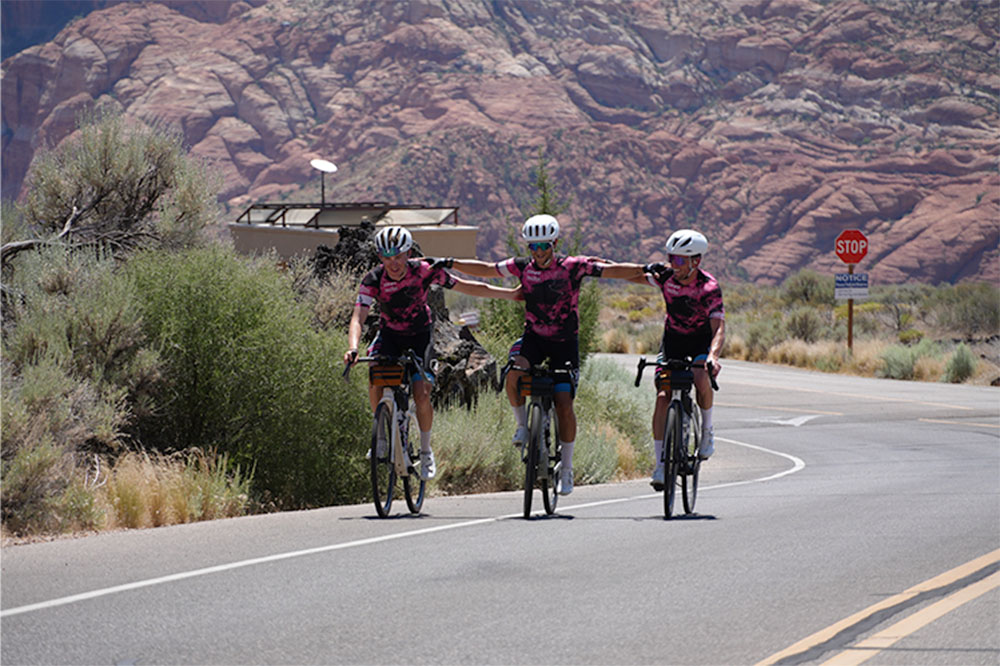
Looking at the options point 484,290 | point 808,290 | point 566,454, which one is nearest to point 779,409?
point 484,290

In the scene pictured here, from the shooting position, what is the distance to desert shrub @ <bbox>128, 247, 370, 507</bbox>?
12.5 meters

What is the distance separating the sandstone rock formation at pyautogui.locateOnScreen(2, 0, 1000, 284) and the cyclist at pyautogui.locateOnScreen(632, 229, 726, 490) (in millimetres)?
117493

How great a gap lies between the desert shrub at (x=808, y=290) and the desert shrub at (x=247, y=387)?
55629 mm

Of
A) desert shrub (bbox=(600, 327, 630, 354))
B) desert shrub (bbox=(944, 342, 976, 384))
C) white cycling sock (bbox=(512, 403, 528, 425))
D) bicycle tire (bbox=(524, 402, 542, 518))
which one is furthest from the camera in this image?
desert shrub (bbox=(600, 327, 630, 354))

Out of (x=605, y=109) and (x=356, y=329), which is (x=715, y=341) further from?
(x=605, y=109)

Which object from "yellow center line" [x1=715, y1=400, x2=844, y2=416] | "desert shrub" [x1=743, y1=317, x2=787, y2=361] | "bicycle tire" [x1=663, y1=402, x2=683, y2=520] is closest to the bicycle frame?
"bicycle tire" [x1=663, y1=402, x2=683, y2=520]

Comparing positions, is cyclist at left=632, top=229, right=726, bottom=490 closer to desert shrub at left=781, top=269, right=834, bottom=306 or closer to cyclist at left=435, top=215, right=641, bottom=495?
cyclist at left=435, top=215, right=641, bottom=495

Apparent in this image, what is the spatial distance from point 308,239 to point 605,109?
12499 centimetres

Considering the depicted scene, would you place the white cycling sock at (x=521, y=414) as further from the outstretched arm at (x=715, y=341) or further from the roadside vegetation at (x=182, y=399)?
the roadside vegetation at (x=182, y=399)

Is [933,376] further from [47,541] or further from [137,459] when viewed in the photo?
[47,541]

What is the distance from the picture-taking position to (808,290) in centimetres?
6750

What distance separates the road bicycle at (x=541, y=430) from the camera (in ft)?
31.6

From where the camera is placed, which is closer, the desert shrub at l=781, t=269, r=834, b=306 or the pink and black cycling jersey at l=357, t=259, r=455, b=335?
the pink and black cycling jersey at l=357, t=259, r=455, b=335

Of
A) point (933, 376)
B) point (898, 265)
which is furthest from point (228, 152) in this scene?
point (933, 376)
